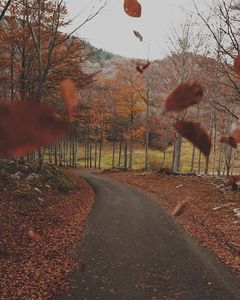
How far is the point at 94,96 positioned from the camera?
131 feet

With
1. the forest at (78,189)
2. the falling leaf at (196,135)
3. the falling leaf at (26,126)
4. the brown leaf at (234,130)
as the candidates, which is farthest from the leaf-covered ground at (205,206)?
the falling leaf at (26,126)

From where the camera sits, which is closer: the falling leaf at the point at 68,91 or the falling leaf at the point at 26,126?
the falling leaf at the point at 26,126

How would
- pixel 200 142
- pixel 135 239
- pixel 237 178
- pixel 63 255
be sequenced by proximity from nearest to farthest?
1. pixel 200 142
2. pixel 237 178
3. pixel 63 255
4. pixel 135 239

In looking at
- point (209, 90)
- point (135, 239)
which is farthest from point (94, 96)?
point (135, 239)

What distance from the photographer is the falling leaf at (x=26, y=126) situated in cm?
51

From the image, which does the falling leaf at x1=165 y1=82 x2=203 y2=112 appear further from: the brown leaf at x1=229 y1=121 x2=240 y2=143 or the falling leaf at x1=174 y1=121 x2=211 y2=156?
the brown leaf at x1=229 y1=121 x2=240 y2=143

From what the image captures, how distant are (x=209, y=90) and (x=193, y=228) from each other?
734cm

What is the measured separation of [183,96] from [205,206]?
15.4 metres

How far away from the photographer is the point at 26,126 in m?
0.52

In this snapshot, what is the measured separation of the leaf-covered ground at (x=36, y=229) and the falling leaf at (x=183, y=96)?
4.64 m

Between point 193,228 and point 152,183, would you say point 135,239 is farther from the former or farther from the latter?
point 152,183

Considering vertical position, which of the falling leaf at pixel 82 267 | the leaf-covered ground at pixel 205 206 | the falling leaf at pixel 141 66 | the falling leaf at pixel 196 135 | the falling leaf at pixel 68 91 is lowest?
the leaf-covered ground at pixel 205 206

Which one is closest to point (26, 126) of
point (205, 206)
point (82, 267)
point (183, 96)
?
point (183, 96)

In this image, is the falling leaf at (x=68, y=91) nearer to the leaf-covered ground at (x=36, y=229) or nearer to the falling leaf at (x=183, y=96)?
the falling leaf at (x=183, y=96)
